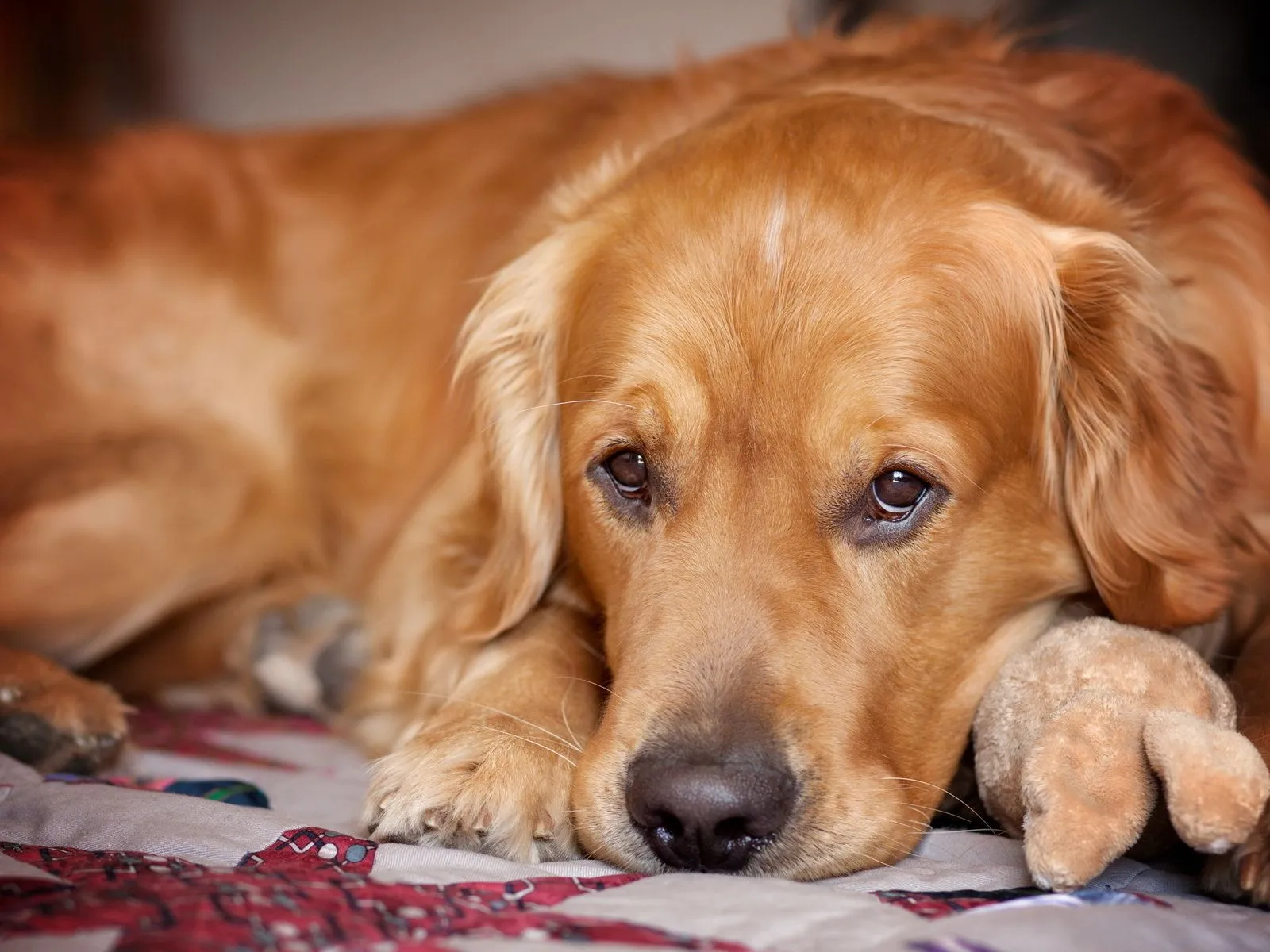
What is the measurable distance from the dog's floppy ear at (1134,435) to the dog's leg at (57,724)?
1976mm

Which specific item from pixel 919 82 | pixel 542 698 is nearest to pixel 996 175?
pixel 919 82

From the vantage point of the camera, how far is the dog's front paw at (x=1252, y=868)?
6.09 feet

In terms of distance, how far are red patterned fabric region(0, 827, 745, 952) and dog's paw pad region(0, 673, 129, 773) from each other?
0.90m

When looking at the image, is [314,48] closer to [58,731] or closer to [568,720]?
[58,731]

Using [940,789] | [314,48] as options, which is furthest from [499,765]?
[314,48]

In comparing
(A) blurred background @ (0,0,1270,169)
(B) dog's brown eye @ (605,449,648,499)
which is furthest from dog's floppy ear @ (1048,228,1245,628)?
(A) blurred background @ (0,0,1270,169)

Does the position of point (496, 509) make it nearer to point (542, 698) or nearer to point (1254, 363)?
point (542, 698)

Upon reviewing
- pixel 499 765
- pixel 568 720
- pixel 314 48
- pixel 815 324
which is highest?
pixel 815 324

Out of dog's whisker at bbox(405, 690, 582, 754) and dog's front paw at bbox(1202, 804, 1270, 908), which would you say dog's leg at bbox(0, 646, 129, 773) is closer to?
dog's whisker at bbox(405, 690, 582, 754)

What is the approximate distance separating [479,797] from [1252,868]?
3.72 feet

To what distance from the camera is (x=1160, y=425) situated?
2379mm

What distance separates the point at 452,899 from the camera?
1.73m

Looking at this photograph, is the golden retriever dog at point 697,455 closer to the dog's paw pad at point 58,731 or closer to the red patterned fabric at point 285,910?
the dog's paw pad at point 58,731

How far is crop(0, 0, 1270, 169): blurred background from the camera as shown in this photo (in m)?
5.91
